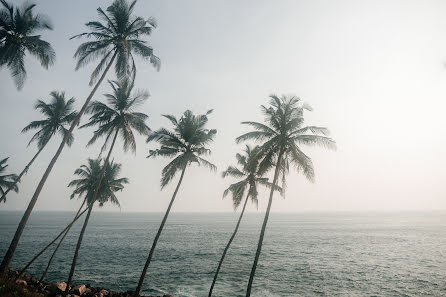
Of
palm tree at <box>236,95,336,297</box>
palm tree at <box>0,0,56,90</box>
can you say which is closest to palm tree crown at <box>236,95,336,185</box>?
palm tree at <box>236,95,336,297</box>

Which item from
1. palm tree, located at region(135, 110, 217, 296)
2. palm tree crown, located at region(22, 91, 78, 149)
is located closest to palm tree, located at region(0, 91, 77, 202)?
palm tree crown, located at region(22, 91, 78, 149)

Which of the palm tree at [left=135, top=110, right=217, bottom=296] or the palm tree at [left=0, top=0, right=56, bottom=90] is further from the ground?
the palm tree at [left=0, top=0, right=56, bottom=90]

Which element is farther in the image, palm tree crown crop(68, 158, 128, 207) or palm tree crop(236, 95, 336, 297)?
palm tree crown crop(68, 158, 128, 207)

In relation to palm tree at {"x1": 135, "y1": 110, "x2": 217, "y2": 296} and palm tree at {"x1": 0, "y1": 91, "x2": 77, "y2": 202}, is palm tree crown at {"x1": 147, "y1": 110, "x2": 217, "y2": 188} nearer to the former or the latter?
palm tree at {"x1": 135, "y1": 110, "x2": 217, "y2": 296}

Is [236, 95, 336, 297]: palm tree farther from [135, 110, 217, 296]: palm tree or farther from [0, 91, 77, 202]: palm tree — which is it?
[0, 91, 77, 202]: palm tree

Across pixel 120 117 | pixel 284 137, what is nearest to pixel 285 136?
pixel 284 137

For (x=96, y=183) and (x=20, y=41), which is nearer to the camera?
(x=20, y=41)

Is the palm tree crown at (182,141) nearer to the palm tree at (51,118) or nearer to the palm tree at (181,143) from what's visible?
the palm tree at (181,143)

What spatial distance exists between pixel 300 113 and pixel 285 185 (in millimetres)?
5677

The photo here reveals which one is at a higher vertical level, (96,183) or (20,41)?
(20,41)

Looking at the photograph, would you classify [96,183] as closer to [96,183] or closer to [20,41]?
[96,183]

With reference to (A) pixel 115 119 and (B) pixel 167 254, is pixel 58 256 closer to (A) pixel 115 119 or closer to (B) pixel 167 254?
(B) pixel 167 254

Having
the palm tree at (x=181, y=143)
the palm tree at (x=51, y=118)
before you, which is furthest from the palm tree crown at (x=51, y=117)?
the palm tree at (x=181, y=143)

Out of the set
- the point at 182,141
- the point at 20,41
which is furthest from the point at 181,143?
the point at 20,41
